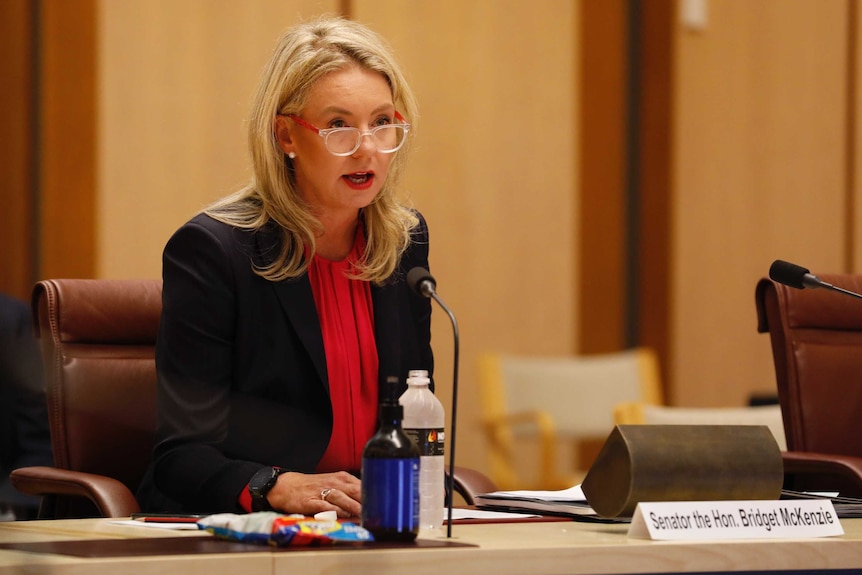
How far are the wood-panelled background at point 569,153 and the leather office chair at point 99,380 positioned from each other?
90.7 inches

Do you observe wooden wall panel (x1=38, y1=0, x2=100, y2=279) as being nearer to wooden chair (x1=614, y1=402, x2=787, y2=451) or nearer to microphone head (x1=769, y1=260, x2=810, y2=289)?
wooden chair (x1=614, y1=402, x2=787, y2=451)

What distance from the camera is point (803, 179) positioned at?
20.8 feet

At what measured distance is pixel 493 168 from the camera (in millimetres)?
5930

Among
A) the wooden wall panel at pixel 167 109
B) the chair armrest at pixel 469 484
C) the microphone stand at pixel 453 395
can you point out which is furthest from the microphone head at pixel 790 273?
the wooden wall panel at pixel 167 109

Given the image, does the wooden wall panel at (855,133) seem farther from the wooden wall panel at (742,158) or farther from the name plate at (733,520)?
the name plate at (733,520)

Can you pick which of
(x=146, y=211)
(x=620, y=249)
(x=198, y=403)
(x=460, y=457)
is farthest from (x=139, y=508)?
(x=620, y=249)

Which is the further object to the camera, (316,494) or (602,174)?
(602,174)

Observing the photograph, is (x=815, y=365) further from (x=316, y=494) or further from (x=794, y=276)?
(x=316, y=494)

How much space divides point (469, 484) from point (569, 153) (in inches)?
152

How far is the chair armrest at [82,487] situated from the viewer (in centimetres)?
224

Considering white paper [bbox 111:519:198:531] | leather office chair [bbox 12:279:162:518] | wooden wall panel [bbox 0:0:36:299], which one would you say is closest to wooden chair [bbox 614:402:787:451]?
leather office chair [bbox 12:279:162:518]

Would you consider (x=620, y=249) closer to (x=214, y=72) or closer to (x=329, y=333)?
(x=214, y=72)

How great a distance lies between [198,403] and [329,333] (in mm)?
295

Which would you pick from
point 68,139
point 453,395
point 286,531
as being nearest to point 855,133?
point 68,139
